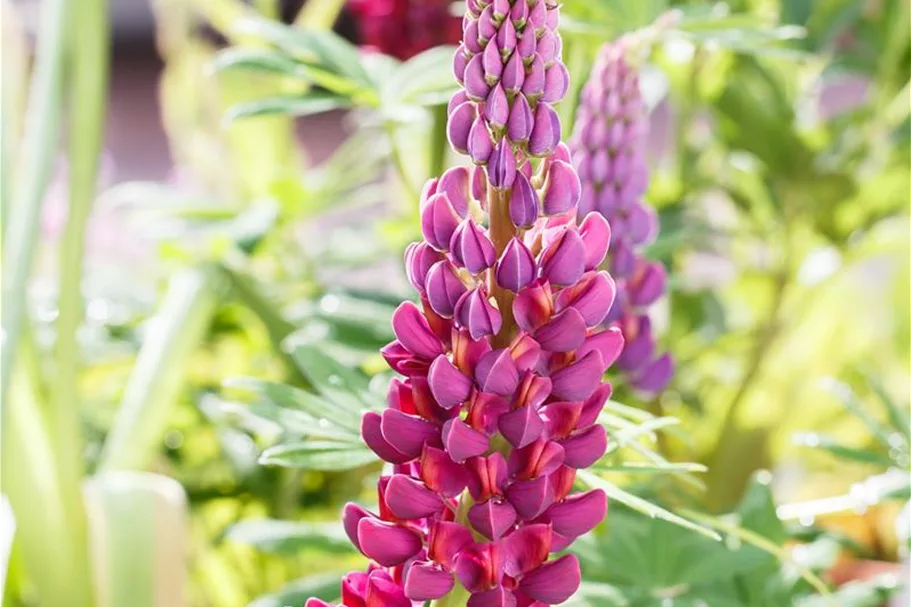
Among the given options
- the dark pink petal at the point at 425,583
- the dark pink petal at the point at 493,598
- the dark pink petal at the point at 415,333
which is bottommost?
Result: the dark pink petal at the point at 493,598

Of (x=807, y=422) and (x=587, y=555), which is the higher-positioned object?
(x=587, y=555)

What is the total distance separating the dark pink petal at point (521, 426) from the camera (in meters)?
0.23

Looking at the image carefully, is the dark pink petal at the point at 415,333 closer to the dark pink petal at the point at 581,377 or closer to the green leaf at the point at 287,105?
the dark pink petal at the point at 581,377

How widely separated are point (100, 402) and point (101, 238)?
2.20ft

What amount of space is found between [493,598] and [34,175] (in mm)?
334

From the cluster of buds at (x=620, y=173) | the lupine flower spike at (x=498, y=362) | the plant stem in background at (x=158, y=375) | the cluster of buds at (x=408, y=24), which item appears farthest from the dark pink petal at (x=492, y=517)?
the cluster of buds at (x=408, y=24)

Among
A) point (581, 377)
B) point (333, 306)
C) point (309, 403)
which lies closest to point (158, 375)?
point (333, 306)

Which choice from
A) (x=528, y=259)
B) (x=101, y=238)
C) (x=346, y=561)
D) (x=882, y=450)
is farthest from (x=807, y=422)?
(x=101, y=238)

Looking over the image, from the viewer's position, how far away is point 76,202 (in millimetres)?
532

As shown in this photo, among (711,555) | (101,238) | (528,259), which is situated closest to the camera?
(528,259)

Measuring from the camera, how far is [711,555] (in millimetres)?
389

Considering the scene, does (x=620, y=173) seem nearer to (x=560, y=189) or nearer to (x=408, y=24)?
(x=560, y=189)

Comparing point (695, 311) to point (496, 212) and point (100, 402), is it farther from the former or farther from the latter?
point (496, 212)

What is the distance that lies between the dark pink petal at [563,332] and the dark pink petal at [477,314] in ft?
0.03
